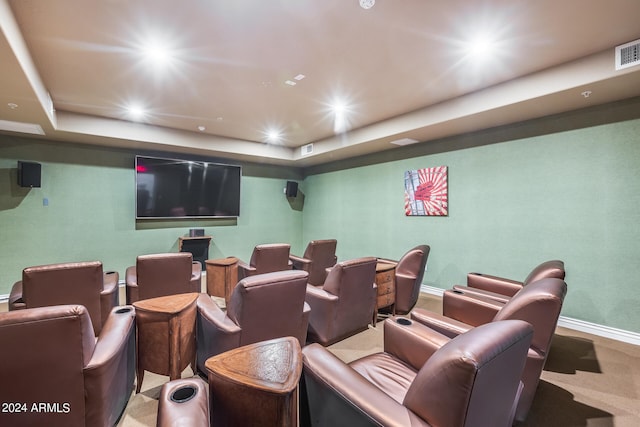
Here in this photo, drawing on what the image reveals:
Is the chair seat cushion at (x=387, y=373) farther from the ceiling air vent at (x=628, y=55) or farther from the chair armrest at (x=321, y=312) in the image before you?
the ceiling air vent at (x=628, y=55)

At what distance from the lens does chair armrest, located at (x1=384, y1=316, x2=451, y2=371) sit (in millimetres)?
1706

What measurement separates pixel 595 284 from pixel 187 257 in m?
4.66

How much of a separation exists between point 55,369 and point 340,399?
135 cm

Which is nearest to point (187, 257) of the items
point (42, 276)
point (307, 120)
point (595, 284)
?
point (42, 276)

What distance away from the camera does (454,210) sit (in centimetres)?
451

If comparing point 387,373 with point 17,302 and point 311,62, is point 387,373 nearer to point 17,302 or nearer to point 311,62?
point 311,62

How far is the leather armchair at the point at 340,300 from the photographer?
2695 mm

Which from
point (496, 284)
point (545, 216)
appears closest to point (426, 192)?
point (545, 216)

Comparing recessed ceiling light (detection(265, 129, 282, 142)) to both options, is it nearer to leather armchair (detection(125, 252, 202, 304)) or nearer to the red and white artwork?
the red and white artwork

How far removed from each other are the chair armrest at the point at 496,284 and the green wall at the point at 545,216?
883mm

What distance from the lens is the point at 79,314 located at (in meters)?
1.33

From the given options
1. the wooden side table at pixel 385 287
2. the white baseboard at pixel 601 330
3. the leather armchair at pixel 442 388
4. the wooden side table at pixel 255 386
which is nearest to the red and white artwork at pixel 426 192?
the wooden side table at pixel 385 287

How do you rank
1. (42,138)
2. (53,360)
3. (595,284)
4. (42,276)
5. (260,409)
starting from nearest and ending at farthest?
(260,409)
(53,360)
(42,276)
(595,284)
(42,138)

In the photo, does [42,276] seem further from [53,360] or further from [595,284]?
[595,284]
